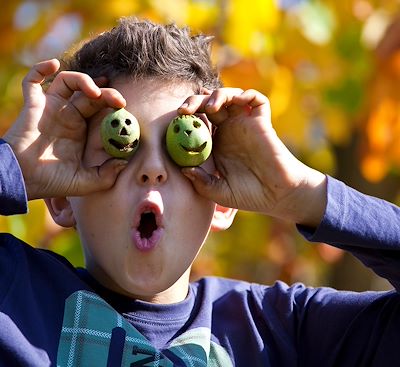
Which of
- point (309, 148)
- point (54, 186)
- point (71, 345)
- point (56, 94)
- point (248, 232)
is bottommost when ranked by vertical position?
point (248, 232)

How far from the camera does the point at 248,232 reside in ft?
13.4

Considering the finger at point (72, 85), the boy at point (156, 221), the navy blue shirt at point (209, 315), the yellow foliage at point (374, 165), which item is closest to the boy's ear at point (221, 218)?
the boy at point (156, 221)

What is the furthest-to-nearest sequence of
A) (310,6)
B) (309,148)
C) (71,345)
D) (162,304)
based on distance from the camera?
(309,148) → (310,6) → (162,304) → (71,345)

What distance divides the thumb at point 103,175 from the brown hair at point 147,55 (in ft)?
0.62

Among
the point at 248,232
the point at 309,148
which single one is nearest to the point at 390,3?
the point at 309,148

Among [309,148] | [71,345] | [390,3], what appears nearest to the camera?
[71,345]

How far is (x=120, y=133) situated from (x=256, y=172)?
0.28 m

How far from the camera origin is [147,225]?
70.4 inches

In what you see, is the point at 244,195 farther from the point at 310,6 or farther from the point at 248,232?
the point at 248,232

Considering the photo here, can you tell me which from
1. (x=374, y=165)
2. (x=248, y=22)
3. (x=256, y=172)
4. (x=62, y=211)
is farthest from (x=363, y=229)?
(x=374, y=165)

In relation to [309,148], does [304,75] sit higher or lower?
higher

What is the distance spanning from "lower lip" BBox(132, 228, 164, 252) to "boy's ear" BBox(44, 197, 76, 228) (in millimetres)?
Answer: 236

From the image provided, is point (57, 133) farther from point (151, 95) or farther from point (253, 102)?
point (253, 102)

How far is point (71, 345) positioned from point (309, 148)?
2.43 metres
